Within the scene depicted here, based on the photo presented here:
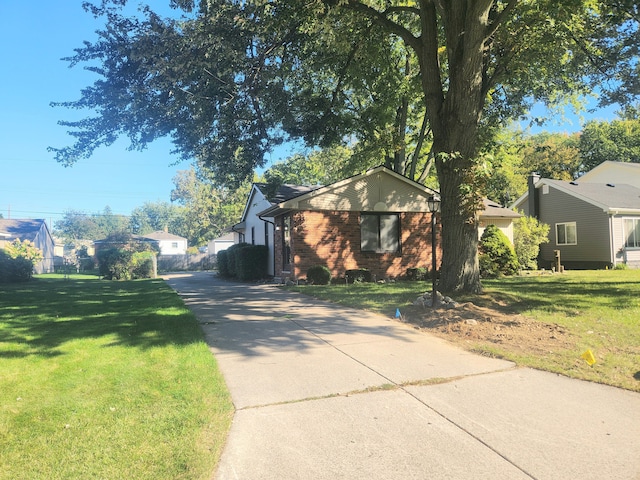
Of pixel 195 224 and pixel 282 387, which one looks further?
pixel 195 224

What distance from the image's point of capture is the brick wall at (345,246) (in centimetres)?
1578

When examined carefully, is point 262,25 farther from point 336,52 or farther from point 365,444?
point 365,444

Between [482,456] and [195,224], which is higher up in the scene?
[195,224]

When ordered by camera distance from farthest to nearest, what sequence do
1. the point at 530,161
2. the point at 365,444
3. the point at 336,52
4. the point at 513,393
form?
1. the point at 530,161
2. the point at 336,52
3. the point at 513,393
4. the point at 365,444

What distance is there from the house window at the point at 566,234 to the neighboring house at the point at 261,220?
47.5 ft

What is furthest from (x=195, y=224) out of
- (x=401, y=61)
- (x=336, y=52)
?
(x=336, y=52)

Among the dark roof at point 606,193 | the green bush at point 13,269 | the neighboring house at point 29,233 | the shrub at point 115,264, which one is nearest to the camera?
the green bush at point 13,269

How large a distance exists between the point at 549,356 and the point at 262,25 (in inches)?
352

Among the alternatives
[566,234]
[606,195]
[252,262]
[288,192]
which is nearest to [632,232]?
[606,195]

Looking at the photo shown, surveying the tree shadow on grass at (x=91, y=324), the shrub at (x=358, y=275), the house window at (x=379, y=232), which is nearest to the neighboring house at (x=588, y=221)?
the house window at (x=379, y=232)

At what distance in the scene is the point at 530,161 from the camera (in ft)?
130

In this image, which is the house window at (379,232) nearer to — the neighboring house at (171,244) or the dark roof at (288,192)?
the dark roof at (288,192)

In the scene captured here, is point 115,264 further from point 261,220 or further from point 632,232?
point 632,232

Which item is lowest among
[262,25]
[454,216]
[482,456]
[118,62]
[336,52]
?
[482,456]
